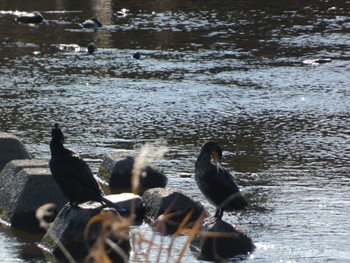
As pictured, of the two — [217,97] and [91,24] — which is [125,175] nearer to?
[217,97]

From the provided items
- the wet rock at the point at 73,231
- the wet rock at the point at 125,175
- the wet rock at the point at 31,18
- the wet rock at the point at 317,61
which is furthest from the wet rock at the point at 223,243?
the wet rock at the point at 31,18

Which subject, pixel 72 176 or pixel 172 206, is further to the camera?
pixel 172 206

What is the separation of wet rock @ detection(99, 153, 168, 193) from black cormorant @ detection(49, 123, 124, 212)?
199 centimetres

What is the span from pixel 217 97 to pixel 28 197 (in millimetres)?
6087

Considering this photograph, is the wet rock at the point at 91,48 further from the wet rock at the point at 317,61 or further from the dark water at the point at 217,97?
the wet rock at the point at 317,61

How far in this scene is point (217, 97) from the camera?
14680mm

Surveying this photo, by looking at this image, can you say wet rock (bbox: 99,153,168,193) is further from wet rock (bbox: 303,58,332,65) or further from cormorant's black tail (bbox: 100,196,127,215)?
wet rock (bbox: 303,58,332,65)

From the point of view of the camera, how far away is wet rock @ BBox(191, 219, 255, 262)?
809cm

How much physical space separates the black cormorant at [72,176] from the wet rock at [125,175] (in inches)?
78.5

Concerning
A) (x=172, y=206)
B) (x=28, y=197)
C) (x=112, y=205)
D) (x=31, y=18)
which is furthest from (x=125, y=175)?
(x=31, y=18)

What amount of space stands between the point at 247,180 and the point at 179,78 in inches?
235

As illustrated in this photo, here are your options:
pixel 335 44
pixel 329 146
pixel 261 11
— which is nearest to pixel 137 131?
pixel 329 146

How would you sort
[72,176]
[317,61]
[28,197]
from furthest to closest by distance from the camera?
[317,61] → [28,197] → [72,176]

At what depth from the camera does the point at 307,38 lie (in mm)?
19188
